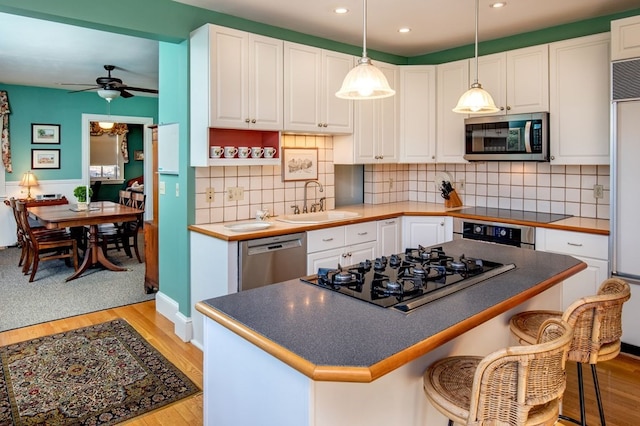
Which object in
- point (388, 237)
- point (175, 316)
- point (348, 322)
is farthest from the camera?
point (388, 237)

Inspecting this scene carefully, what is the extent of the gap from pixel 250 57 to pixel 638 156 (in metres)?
2.76

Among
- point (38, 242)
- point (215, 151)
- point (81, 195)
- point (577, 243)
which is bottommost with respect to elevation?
point (38, 242)

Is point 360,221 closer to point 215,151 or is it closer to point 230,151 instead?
point 230,151

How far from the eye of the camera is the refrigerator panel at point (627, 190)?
290 cm

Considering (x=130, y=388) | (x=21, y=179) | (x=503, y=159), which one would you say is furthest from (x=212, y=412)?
(x=21, y=179)

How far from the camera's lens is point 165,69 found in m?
3.66

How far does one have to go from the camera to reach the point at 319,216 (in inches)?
156

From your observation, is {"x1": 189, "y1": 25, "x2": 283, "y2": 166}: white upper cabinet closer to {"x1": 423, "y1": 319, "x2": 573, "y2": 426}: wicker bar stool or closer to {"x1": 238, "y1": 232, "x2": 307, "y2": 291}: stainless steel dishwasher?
{"x1": 238, "y1": 232, "x2": 307, "y2": 291}: stainless steel dishwasher

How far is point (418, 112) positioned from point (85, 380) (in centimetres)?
366

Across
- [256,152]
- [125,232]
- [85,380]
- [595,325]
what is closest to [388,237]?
[256,152]

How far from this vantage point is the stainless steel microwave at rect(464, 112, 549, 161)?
3607 mm

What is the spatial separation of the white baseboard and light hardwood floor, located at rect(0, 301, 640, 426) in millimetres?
45

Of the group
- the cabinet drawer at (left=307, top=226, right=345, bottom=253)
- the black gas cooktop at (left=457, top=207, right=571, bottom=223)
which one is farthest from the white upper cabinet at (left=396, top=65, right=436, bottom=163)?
the cabinet drawer at (left=307, top=226, right=345, bottom=253)

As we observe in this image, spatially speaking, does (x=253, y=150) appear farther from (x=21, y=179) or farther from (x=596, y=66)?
(x=21, y=179)
